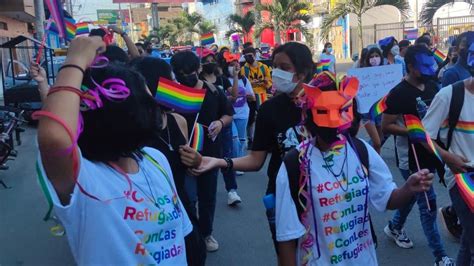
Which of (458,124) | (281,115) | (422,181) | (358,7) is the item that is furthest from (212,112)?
(358,7)

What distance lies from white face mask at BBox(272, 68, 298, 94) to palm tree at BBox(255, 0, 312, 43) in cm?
2135

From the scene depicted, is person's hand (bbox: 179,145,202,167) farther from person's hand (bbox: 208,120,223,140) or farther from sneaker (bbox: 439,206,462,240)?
sneaker (bbox: 439,206,462,240)

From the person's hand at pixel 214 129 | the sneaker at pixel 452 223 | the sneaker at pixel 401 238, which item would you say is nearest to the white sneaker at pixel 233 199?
the person's hand at pixel 214 129

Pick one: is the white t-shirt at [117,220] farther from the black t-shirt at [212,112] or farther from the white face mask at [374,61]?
the white face mask at [374,61]

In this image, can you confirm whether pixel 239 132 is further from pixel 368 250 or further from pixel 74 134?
pixel 74 134

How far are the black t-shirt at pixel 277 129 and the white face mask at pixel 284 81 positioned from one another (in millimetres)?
72

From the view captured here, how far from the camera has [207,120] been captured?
469 centimetres

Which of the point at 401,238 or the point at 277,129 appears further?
the point at 401,238

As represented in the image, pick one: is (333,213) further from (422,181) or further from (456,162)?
(456,162)

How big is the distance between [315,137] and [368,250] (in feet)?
1.88

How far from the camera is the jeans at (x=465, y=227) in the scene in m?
3.05

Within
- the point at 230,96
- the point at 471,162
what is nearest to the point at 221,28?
the point at 230,96

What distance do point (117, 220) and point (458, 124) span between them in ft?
7.50

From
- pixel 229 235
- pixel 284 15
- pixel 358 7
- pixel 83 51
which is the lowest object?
pixel 229 235
